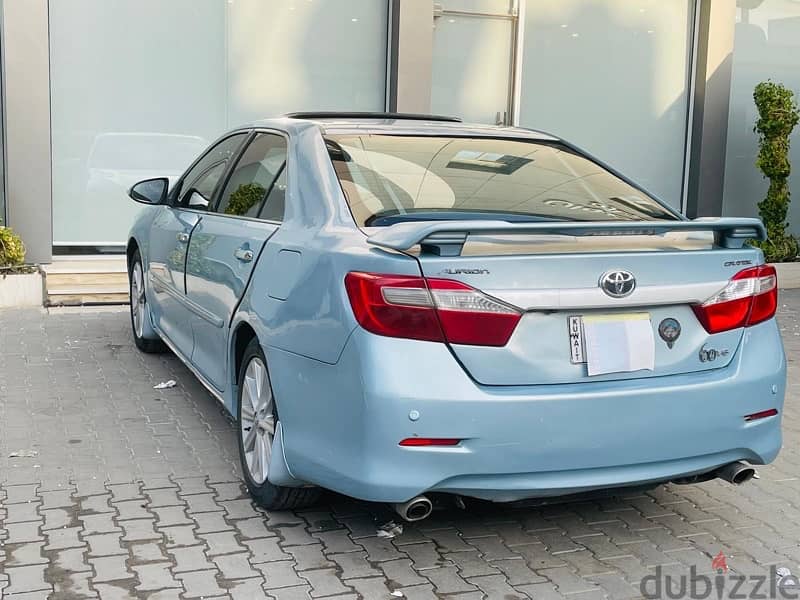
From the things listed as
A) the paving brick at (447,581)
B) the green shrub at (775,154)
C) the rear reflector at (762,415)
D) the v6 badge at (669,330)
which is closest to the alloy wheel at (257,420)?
the paving brick at (447,581)

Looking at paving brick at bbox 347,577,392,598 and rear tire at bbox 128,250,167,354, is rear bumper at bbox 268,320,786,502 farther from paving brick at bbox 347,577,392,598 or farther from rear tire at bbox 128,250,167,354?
rear tire at bbox 128,250,167,354

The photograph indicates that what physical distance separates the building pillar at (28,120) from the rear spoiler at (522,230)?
6.40 metres

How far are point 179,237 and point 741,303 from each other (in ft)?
10.3

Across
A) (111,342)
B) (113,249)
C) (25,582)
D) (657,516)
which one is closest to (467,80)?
(113,249)

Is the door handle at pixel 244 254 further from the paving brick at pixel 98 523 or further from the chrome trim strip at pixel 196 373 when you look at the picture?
the paving brick at pixel 98 523

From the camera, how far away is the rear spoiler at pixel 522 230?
10.7 ft

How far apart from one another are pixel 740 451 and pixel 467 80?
8067 millimetres

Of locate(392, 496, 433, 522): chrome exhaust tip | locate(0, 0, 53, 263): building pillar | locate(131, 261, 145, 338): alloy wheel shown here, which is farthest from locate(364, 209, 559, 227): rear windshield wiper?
locate(0, 0, 53, 263): building pillar

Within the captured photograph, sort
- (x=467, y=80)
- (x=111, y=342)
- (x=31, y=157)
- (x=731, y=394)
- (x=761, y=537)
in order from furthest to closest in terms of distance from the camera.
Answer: (x=467, y=80) < (x=31, y=157) < (x=111, y=342) < (x=761, y=537) < (x=731, y=394)

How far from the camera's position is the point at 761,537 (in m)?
4.00

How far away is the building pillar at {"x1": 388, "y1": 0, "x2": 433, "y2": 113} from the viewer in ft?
34.0

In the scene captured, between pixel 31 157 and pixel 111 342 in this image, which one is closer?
pixel 111 342

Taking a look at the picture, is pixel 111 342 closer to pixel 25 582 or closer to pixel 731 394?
pixel 25 582

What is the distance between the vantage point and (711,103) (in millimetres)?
12008
